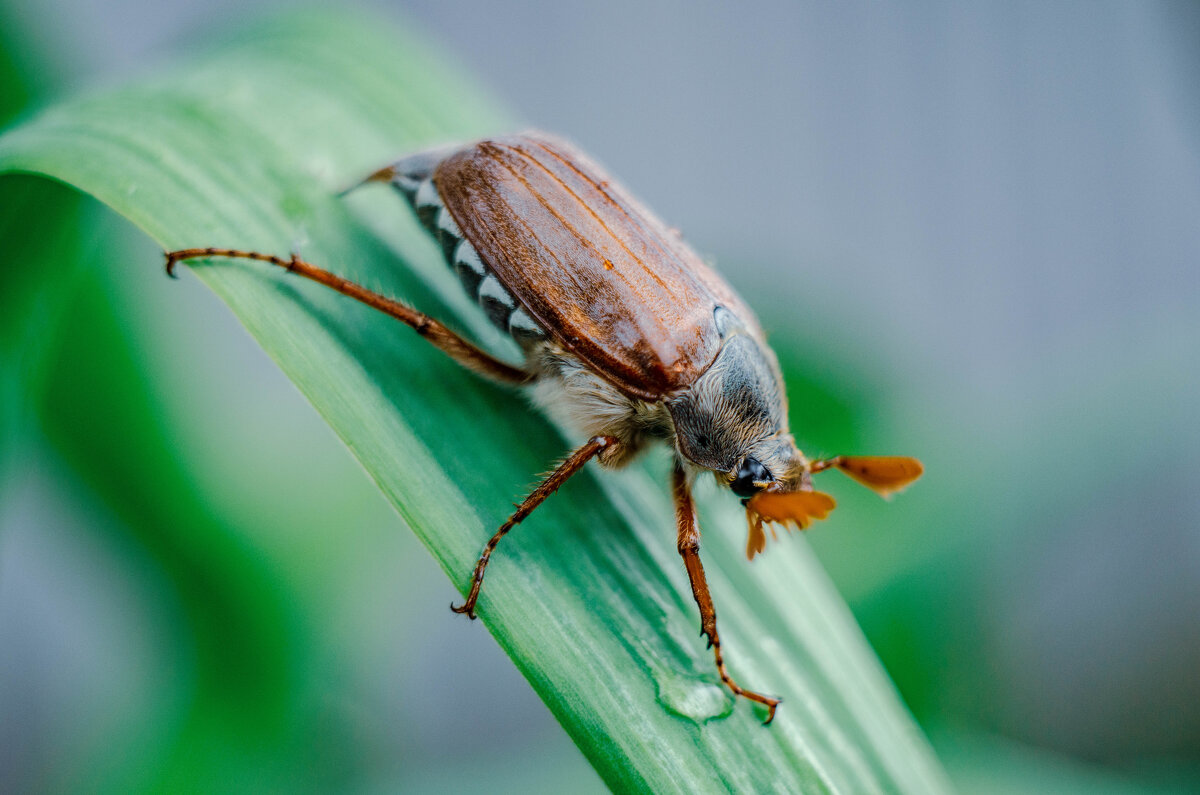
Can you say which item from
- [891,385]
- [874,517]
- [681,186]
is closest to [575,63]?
[681,186]

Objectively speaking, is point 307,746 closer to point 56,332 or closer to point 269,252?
point 56,332

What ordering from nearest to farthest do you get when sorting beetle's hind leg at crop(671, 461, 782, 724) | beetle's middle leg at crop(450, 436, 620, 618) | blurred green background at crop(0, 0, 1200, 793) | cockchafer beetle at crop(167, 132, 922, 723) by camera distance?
beetle's middle leg at crop(450, 436, 620, 618) → beetle's hind leg at crop(671, 461, 782, 724) → cockchafer beetle at crop(167, 132, 922, 723) → blurred green background at crop(0, 0, 1200, 793)

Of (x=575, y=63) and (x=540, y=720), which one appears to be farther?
(x=575, y=63)

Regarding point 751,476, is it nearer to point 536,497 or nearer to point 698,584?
point 698,584

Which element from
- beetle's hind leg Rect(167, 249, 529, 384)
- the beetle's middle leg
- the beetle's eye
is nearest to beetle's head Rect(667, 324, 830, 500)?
the beetle's eye

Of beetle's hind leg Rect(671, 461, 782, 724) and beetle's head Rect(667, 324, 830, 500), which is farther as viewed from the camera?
beetle's head Rect(667, 324, 830, 500)

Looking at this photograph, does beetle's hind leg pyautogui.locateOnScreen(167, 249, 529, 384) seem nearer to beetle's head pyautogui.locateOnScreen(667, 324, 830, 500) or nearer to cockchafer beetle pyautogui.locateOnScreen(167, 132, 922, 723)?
cockchafer beetle pyautogui.locateOnScreen(167, 132, 922, 723)

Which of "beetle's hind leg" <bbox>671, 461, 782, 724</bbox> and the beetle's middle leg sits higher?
the beetle's middle leg
